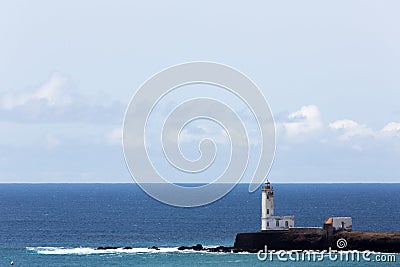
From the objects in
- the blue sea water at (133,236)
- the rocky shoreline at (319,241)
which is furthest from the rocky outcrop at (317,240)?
the blue sea water at (133,236)

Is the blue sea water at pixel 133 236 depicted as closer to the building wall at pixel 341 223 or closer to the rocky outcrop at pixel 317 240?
the rocky outcrop at pixel 317 240

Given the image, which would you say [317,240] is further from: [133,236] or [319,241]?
[133,236]

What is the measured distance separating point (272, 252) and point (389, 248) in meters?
11.3

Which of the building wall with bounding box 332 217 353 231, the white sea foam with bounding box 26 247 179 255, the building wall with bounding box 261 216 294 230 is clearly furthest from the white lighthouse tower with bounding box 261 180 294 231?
the white sea foam with bounding box 26 247 179 255

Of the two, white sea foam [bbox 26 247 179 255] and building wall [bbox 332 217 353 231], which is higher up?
building wall [bbox 332 217 353 231]

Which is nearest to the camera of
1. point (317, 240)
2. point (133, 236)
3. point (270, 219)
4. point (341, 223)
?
point (317, 240)

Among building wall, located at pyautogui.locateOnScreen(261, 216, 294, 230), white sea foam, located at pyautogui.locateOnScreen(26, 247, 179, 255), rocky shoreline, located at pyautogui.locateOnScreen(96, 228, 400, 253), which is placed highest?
building wall, located at pyautogui.locateOnScreen(261, 216, 294, 230)

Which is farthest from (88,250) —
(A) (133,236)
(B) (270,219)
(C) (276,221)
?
(A) (133,236)

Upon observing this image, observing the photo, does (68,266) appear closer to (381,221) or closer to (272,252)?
(272,252)

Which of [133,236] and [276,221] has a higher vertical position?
[276,221]

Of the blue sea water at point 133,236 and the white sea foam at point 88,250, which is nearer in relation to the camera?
the blue sea water at point 133,236

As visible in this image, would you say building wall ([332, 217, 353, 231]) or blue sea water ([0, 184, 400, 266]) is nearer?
blue sea water ([0, 184, 400, 266])

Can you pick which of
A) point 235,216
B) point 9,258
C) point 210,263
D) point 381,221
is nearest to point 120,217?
point 235,216

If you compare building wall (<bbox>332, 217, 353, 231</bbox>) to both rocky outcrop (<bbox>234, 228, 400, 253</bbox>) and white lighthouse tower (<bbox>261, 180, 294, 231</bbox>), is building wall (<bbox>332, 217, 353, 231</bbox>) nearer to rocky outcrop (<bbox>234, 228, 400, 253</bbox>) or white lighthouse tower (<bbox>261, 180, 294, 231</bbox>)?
rocky outcrop (<bbox>234, 228, 400, 253</bbox>)
